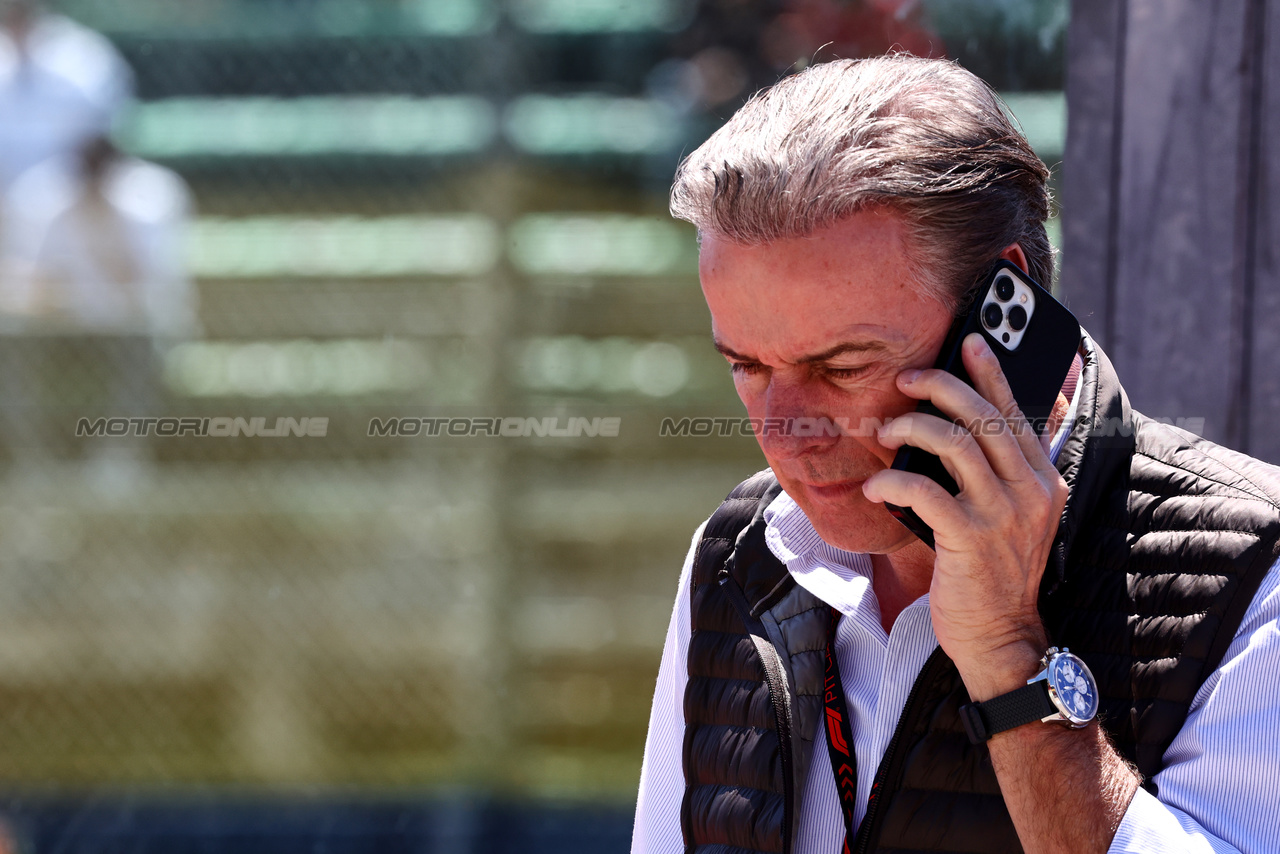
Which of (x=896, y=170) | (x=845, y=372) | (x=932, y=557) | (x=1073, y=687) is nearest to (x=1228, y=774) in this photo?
(x=1073, y=687)

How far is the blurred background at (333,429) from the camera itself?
3.45 m

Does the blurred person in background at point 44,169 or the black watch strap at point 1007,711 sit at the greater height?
the blurred person in background at point 44,169

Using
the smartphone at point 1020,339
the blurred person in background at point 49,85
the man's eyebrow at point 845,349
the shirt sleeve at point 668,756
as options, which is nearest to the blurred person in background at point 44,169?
the blurred person in background at point 49,85

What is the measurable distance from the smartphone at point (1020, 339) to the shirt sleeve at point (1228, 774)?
29cm

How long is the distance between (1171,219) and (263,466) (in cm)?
273

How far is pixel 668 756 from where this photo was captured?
1551 millimetres

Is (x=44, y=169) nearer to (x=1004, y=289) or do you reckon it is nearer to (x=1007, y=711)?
(x=1004, y=289)

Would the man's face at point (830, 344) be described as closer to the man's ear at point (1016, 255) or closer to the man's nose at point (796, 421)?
the man's nose at point (796, 421)

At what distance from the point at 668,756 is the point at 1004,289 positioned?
0.74 metres

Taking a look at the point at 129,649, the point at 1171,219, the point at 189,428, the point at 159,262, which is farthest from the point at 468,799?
the point at 1171,219

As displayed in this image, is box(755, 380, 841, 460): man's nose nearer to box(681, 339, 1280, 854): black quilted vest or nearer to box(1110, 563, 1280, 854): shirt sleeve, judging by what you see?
box(681, 339, 1280, 854): black quilted vest

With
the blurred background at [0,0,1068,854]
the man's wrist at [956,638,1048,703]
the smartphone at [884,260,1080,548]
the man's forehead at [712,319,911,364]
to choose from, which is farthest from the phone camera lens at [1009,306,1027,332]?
the blurred background at [0,0,1068,854]

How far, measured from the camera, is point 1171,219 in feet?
5.92

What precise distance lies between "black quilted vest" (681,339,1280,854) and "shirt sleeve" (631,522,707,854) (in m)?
0.08
